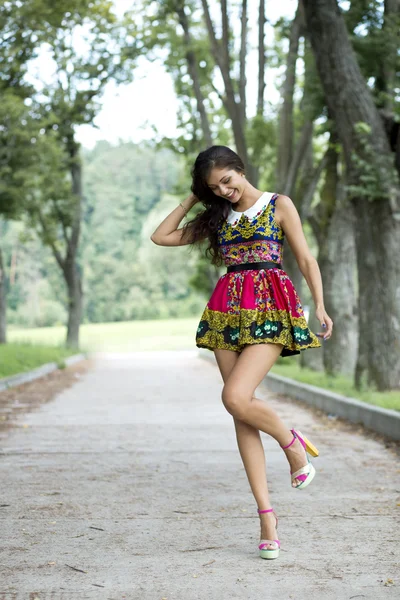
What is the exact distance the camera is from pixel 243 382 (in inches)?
188

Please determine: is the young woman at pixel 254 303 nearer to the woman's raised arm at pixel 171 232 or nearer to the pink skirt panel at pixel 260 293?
the pink skirt panel at pixel 260 293

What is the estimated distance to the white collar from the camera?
506 centimetres

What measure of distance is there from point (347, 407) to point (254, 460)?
6536 millimetres

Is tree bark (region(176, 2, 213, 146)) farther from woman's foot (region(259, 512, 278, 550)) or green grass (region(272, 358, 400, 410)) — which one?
woman's foot (region(259, 512, 278, 550))

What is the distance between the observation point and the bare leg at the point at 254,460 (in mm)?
4816

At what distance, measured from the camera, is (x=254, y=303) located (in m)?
4.96

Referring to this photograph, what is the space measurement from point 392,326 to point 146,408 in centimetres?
375

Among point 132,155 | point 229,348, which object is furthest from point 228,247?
point 132,155

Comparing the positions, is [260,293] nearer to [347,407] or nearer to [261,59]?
[347,407]

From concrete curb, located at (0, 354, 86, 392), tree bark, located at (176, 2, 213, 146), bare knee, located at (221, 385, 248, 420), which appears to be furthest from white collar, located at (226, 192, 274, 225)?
tree bark, located at (176, 2, 213, 146)

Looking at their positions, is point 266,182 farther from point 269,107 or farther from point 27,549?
point 27,549

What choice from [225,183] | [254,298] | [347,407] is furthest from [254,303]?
[347,407]

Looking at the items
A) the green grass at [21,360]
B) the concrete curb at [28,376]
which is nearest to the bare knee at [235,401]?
the concrete curb at [28,376]

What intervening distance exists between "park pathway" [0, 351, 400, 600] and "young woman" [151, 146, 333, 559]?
1.45ft
